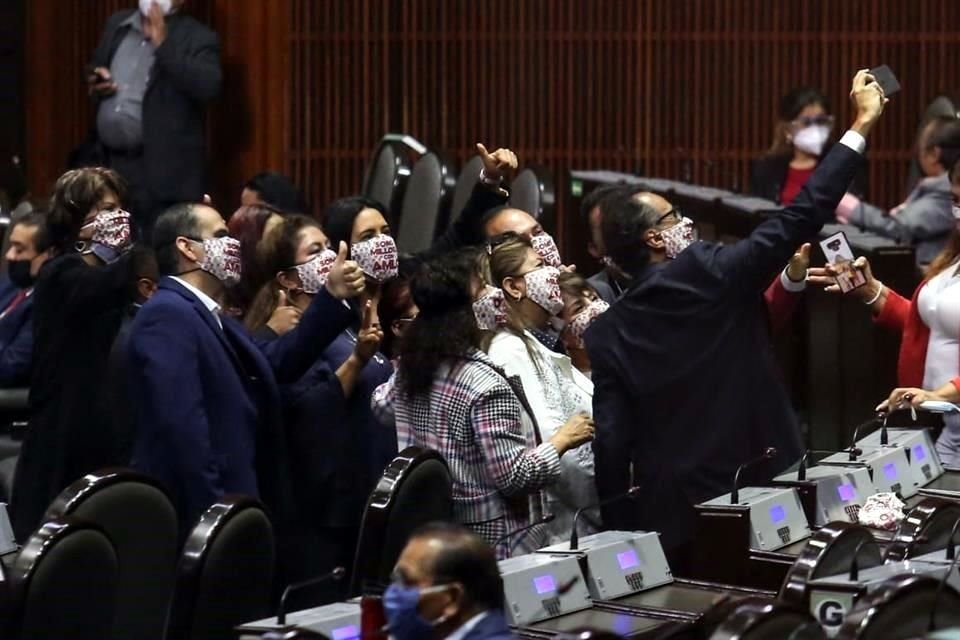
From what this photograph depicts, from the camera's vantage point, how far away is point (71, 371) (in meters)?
5.14

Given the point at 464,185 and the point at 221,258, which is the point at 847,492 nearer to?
the point at 221,258

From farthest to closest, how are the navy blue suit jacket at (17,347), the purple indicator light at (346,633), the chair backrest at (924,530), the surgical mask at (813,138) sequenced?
the surgical mask at (813,138), the navy blue suit jacket at (17,347), the chair backrest at (924,530), the purple indicator light at (346,633)

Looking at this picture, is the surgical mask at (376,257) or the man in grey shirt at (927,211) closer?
the surgical mask at (376,257)

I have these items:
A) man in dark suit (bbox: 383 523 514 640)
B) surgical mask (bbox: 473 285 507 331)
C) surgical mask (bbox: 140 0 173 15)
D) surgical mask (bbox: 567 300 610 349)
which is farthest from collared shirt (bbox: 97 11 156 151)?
man in dark suit (bbox: 383 523 514 640)

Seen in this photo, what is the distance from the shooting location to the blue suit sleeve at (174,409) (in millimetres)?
4406

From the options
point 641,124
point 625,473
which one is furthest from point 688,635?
point 641,124

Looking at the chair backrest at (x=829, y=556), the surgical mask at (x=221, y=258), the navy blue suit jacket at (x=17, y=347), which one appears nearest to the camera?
the chair backrest at (x=829, y=556)

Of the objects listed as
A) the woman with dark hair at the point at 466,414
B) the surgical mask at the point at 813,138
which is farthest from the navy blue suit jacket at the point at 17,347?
the surgical mask at the point at 813,138

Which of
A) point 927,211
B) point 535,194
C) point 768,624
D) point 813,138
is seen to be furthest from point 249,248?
point 813,138

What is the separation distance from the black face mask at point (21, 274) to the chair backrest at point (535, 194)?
175 cm

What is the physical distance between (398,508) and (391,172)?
12.5 feet

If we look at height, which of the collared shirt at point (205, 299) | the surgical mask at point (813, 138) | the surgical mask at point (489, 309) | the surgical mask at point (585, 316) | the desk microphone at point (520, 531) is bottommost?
the desk microphone at point (520, 531)

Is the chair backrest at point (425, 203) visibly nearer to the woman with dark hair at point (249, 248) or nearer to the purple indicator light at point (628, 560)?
the woman with dark hair at point (249, 248)

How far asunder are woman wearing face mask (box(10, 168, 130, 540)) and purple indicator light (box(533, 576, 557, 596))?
67.8 inches
